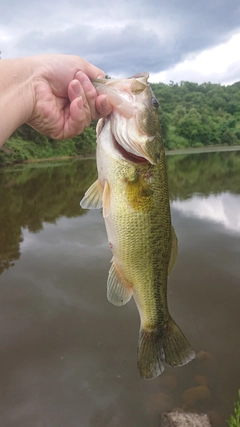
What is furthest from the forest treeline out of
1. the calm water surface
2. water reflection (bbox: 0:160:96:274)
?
the calm water surface

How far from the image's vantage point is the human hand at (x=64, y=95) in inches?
87.0

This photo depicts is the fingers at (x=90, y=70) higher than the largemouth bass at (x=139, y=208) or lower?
higher

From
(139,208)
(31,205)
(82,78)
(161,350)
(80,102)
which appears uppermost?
(82,78)

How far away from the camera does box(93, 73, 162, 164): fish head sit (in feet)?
6.88

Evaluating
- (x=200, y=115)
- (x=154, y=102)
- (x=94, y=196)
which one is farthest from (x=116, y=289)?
(x=200, y=115)

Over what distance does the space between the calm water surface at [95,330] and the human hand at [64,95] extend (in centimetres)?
385

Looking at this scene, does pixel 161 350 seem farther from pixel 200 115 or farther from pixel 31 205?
pixel 200 115

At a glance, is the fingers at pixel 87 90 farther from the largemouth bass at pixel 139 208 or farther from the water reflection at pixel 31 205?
the water reflection at pixel 31 205

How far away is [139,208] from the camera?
86.5 inches

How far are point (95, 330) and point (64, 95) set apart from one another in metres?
4.98

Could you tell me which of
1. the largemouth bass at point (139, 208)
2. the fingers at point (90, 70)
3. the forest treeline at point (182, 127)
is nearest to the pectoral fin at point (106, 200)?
the largemouth bass at point (139, 208)

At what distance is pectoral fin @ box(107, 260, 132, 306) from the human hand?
40.9 inches

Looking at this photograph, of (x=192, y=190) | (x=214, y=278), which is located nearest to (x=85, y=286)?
(x=214, y=278)

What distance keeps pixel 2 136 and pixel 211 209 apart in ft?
42.1
